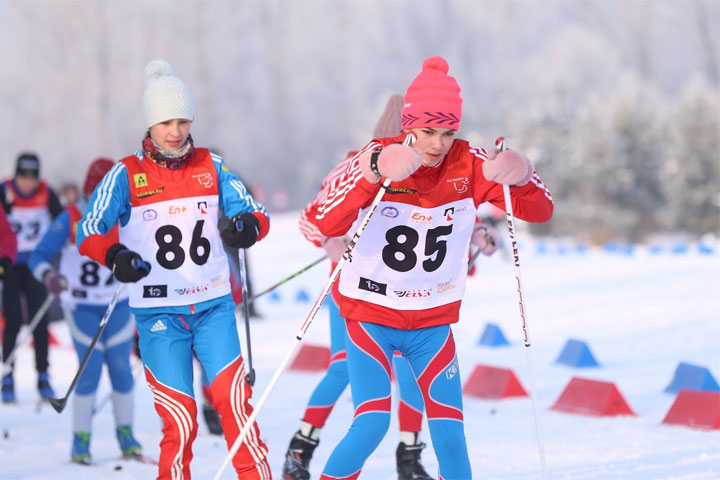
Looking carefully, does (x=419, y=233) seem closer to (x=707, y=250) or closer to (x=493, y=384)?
(x=493, y=384)

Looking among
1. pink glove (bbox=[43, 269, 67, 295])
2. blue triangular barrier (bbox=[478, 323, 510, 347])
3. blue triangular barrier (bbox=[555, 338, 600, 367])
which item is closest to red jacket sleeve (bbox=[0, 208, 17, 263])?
pink glove (bbox=[43, 269, 67, 295])

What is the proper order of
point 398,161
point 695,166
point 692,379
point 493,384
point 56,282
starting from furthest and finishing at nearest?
point 695,166, point 493,384, point 692,379, point 56,282, point 398,161

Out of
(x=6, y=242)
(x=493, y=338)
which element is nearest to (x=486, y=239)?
(x=6, y=242)

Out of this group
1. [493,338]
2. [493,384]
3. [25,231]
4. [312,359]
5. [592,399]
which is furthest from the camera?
[493,338]

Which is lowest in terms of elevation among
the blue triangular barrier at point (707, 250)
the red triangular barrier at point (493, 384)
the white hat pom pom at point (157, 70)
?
the red triangular barrier at point (493, 384)

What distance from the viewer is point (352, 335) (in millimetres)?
3785

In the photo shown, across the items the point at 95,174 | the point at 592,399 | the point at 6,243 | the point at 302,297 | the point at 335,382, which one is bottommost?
the point at 592,399

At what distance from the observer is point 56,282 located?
5.78m

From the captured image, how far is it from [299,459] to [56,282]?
78.3 inches

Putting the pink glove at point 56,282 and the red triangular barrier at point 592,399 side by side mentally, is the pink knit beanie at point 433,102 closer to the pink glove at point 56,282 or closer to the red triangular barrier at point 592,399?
the pink glove at point 56,282

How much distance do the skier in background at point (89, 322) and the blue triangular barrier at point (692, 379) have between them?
3.81 metres

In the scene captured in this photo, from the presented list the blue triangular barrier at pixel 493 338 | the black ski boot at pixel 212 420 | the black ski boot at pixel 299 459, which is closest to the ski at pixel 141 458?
the black ski boot at pixel 212 420

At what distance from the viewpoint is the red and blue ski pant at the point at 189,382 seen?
3906 mm

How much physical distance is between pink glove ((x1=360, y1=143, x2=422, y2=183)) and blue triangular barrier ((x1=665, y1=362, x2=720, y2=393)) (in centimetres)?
388
